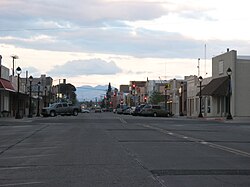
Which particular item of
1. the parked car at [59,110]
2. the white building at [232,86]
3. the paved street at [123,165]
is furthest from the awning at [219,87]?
the paved street at [123,165]

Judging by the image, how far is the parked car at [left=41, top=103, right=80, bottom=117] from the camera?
6781 cm

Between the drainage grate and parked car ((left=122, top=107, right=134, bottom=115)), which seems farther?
parked car ((left=122, top=107, right=134, bottom=115))

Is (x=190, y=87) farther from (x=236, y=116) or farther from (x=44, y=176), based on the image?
(x=44, y=176)

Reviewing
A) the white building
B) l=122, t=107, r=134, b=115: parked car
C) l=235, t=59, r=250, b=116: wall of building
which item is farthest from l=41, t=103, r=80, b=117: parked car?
l=235, t=59, r=250, b=116: wall of building

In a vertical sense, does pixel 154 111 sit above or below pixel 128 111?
above

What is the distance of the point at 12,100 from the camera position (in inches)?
2847

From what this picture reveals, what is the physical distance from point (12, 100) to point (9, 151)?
55892mm

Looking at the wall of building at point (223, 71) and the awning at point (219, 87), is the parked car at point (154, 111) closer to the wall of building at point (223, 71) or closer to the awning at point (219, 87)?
the wall of building at point (223, 71)

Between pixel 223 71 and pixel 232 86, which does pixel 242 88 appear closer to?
pixel 232 86

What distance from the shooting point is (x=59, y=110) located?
6981 cm

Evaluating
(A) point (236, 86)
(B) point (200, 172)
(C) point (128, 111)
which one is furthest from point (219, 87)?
(B) point (200, 172)

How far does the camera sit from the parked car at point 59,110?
67812mm

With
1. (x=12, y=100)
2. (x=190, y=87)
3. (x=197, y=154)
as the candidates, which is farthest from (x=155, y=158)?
(x=190, y=87)

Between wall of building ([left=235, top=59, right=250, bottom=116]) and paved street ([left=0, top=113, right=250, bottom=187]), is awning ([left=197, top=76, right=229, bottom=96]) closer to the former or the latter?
wall of building ([left=235, top=59, right=250, bottom=116])
